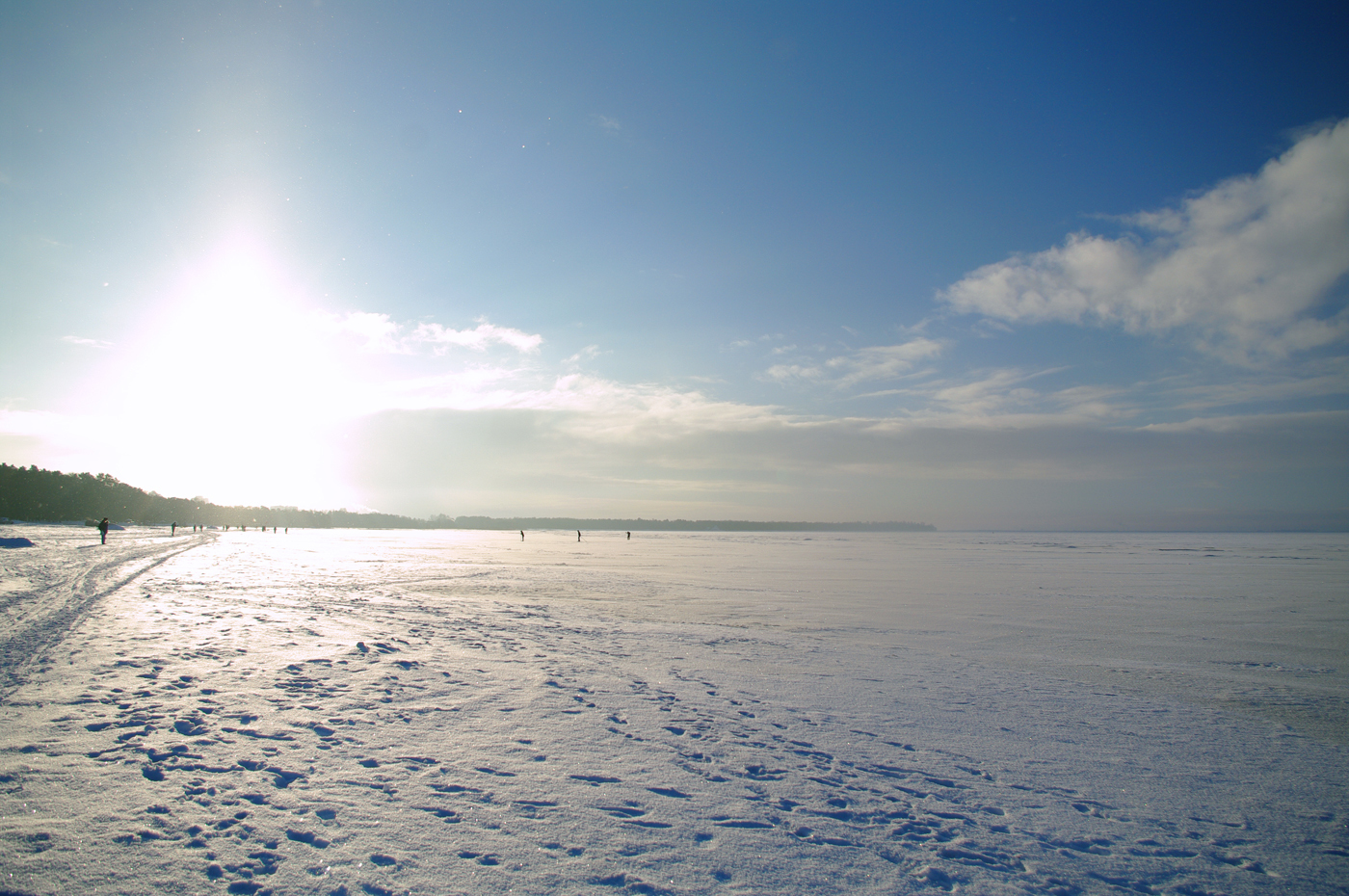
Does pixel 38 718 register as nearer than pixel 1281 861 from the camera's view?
No

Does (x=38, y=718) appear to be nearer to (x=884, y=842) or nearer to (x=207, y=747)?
(x=207, y=747)

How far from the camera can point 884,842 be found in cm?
433

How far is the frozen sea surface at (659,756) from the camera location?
3.97m

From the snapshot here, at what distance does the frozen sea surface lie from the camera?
397 centimetres

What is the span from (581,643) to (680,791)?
19.7ft

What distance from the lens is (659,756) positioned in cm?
580

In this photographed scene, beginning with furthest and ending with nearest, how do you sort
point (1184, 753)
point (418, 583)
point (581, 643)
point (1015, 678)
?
1. point (418, 583)
2. point (581, 643)
3. point (1015, 678)
4. point (1184, 753)

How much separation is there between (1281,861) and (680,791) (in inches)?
173

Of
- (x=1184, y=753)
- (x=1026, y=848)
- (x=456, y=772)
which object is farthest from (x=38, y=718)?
(x=1184, y=753)

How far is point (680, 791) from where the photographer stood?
5.07 m

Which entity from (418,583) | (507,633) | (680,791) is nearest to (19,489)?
(418,583)

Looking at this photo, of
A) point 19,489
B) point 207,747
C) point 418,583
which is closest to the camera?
point 207,747

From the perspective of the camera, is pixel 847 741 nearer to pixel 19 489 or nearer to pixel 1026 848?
pixel 1026 848

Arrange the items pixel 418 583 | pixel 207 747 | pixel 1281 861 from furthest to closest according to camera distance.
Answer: pixel 418 583
pixel 207 747
pixel 1281 861
